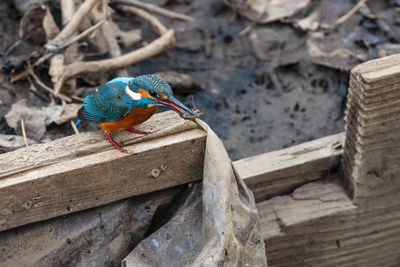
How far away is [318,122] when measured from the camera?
12.0 feet

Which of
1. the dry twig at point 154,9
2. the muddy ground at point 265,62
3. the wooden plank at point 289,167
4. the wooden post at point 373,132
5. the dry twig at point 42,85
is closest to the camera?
the wooden post at point 373,132

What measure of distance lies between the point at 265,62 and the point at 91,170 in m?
2.62

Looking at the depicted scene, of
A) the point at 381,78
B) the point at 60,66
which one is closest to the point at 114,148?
the point at 381,78

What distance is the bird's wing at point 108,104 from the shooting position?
6.45ft

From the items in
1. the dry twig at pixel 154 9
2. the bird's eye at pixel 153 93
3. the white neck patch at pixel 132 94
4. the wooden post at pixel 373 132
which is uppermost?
the bird's eye at pixel 153 93

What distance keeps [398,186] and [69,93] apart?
6.86 ft

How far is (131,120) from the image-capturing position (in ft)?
6.46

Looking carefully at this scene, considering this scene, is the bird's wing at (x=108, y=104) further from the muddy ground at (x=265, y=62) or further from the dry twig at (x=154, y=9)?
the dry twig at (x=154, y=9)

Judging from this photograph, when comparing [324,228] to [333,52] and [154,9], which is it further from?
[154,9]

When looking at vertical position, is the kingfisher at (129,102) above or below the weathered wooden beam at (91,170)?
above

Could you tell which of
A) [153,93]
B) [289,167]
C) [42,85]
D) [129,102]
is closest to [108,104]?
[129,102]

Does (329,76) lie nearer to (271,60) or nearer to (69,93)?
(271,60)

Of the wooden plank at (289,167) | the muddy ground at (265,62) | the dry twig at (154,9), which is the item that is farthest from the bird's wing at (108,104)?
the dry twig at (154,9)

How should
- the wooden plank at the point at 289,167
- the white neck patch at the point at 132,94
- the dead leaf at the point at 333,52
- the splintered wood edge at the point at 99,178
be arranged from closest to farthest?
the splintered wood edge at the point at 99,178 → the white neck patch at the point at 132,94 → the wooden plank at the point at 289,167 → the dead leaf at the point at 333,52
